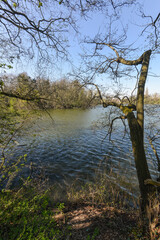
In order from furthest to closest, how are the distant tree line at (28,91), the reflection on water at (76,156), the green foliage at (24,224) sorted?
1. the reflection on water at (76,156)
2. the distant tree line at (28,91)
3. the green foliage at (24,224)

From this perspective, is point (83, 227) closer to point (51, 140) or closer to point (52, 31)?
point (52, 31)

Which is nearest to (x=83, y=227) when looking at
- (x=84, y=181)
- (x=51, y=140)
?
(x=84, y=181)

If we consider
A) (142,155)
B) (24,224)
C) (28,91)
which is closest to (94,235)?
(24,224)

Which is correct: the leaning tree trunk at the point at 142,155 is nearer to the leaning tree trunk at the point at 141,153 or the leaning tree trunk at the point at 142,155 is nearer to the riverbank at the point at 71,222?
the leaning tree trunk at the point at 141,153

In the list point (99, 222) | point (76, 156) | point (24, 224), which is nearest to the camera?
point (24, 224)

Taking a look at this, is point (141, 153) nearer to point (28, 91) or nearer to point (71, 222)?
point (71, 222)

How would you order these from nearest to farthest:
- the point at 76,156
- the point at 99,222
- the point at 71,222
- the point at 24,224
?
the point at 24,224, the point at 99,222, the point at 71,222, the point at 76,156

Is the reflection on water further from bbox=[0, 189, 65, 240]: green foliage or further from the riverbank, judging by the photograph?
bbox=[0, 189, 65, 240]: green foliage

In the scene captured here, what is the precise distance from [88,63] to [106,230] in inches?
206

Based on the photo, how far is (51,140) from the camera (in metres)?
11.9

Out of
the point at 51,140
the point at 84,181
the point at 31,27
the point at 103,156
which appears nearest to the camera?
the point at 31,27

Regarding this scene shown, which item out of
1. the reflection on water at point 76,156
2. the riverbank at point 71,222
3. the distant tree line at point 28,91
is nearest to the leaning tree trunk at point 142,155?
the riverbank at point 71,222

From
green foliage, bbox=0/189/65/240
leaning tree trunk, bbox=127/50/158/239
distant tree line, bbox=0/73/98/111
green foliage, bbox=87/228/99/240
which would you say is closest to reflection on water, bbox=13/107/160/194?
distant tree line, bbox=0/73/98/111

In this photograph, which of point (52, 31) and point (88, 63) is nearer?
point (52, 31)
